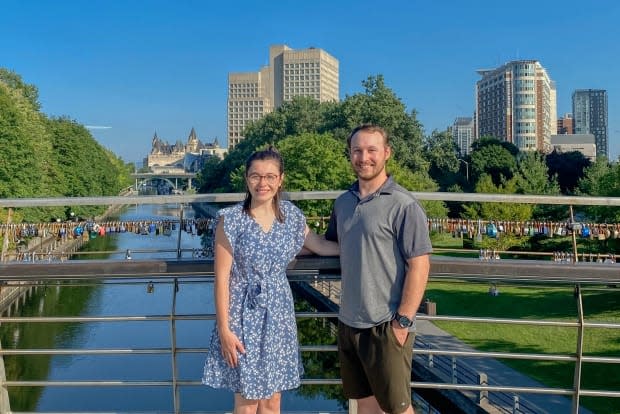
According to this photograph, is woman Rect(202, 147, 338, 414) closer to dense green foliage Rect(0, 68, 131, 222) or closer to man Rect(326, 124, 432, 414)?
man Rect(326, 124, 432, 414)

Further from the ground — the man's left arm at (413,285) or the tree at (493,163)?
the tree at (493,163)

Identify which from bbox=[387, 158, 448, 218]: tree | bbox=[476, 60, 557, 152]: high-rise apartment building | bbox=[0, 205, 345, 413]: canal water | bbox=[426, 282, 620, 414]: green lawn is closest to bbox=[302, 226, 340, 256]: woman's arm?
bbox=[426, 282, 620, 414]: green lawn

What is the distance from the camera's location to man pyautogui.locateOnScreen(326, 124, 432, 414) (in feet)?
8.31

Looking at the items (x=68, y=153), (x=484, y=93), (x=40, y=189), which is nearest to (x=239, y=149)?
Answer: (x=68, y=153)

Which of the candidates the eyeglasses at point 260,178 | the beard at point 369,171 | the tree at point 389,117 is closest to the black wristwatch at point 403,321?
the beard at point 369,171

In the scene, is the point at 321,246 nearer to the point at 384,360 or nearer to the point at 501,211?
the point at 384,360

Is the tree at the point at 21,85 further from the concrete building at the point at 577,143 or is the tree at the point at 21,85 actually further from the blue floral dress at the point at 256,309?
the concrete building at the point at 577,143

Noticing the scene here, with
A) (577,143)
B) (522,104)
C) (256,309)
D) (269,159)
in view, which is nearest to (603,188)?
(269,159)

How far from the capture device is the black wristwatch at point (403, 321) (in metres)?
2.55

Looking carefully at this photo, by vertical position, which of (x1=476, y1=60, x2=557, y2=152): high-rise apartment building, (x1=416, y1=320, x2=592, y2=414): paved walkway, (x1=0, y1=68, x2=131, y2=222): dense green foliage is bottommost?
(x1=416, y1=320, x2=592, y2=414): paved walkway

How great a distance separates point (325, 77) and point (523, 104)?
177ft

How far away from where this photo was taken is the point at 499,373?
517 inches

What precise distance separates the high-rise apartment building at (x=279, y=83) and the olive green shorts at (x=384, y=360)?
5726 inches

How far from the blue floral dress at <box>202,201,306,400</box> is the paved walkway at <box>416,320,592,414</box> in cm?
866
